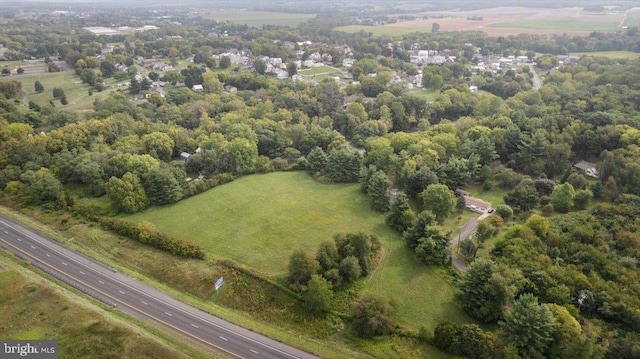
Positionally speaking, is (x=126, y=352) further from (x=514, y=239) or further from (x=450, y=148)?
(x=450, y=148)

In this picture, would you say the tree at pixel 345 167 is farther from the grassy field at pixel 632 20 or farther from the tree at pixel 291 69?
the grassy field at pixel 632 20

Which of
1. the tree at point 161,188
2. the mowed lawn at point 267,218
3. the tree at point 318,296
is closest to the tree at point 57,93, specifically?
the tree at point 161,188

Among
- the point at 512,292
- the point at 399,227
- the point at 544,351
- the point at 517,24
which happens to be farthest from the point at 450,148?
the point at 517,24

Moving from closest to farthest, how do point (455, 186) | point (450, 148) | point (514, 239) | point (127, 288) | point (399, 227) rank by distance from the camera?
1. point (127, 288)
2. point (514, 239)
3. point (399, 227)
4. point (455, 186)
5. point (450, 148)

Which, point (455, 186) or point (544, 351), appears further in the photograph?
point (455, 186)

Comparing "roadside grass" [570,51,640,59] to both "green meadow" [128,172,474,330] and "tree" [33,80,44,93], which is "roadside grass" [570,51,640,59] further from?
"tree" [33,80,44,93]

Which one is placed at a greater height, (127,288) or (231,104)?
(231,104)
